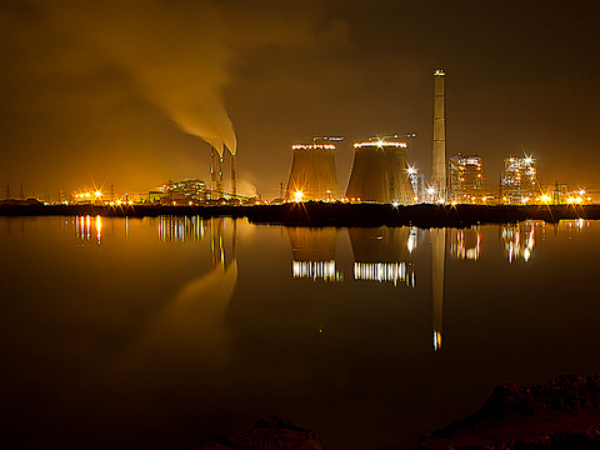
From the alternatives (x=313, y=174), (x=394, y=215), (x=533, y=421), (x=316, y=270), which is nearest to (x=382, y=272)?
(x=316, y=270)

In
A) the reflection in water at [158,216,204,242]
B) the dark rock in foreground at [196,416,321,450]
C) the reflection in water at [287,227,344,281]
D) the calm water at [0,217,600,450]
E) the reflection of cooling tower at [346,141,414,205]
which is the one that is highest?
the reflection of cooling tower at [346,141,414,205]

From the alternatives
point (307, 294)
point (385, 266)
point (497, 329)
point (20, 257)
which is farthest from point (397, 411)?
point (20, 257)

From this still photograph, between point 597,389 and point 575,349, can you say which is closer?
point 597,389

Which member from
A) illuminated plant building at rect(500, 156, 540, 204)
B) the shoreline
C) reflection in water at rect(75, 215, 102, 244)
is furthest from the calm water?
illuminated plant building at rect(500, 156, 540, 204)

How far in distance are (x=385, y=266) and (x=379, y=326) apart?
4308mm

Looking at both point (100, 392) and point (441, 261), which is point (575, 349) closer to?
point (100, 392)

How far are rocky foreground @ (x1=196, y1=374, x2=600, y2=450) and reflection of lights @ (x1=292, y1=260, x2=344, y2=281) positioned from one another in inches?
196

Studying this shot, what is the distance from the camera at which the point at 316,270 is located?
27.4 ft

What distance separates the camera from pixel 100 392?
2939mm

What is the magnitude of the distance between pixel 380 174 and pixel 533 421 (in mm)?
33264

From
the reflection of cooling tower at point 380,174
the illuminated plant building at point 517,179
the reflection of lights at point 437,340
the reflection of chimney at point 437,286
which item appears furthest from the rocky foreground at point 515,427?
the illuminated plant building at point 517,179

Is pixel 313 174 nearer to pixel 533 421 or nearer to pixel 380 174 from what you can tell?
pixel 380 174

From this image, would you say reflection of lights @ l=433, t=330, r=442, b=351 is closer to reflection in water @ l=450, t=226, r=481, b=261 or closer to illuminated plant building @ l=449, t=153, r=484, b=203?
reflection in water @ l=450, t=226, r=481, b=261

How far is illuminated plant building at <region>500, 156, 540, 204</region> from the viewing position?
56.8 metres
